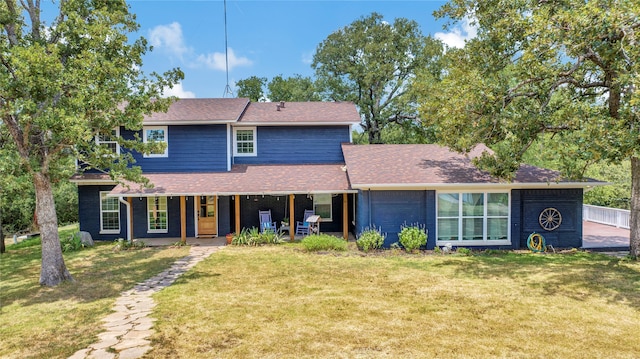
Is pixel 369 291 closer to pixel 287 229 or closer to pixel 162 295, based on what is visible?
pixel 162 295

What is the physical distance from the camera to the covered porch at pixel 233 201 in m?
14.7

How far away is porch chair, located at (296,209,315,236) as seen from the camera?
1603cm

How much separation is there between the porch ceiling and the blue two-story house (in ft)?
0.14

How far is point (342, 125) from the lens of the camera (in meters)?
18.0

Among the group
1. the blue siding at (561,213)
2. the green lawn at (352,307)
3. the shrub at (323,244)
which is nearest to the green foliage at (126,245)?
the green lawn at (352,307)

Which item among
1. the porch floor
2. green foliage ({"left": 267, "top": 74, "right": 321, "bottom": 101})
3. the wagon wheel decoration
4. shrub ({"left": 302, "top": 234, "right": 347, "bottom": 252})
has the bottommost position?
the porch floor

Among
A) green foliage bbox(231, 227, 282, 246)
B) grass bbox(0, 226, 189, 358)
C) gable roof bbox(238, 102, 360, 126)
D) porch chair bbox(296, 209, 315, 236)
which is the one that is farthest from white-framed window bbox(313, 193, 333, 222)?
grass bbox(0, 226, 189, 358)

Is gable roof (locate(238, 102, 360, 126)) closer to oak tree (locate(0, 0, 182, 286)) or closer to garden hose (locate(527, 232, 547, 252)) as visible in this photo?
oak tree (locate(0, 0, 182, 286))

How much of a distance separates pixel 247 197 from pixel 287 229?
7.41 feet

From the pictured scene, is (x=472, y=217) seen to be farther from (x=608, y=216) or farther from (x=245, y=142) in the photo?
(x=245, y=142)

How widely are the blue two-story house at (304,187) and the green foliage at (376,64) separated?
9.27 meters

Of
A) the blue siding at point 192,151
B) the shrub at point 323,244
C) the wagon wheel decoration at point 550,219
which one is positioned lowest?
the shrub at point 323,244

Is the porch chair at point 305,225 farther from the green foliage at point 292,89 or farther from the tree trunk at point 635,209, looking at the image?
the green foliage at point 292,89

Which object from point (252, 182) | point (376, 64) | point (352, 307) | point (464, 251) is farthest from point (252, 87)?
point (352, 307)
